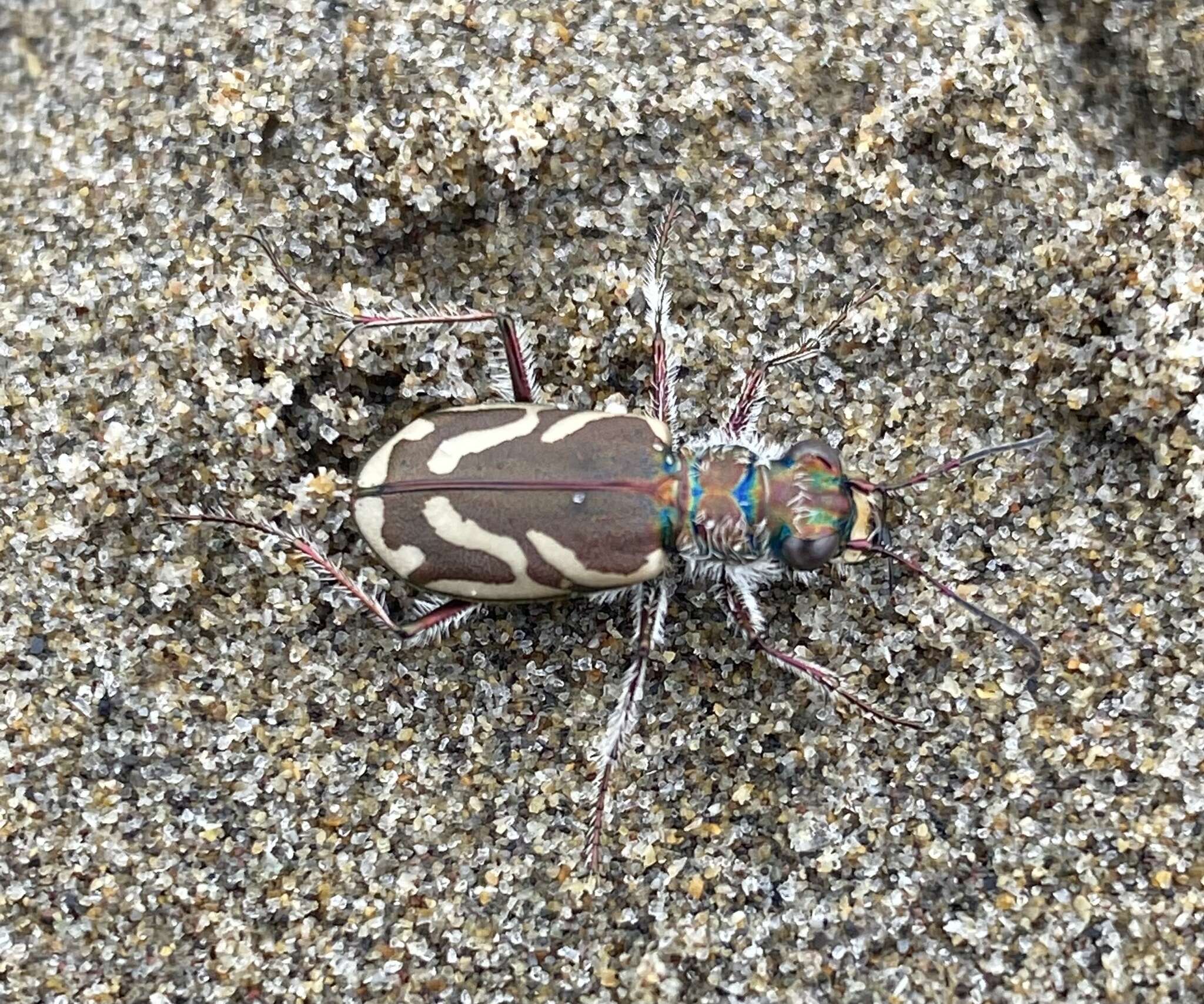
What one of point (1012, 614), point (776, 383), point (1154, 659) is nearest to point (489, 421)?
point (776, 383)

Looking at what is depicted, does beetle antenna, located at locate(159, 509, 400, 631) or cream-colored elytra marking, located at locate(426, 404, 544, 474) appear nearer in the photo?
cream-colored elytra marking, located at locate(426, 404, 544, 474)

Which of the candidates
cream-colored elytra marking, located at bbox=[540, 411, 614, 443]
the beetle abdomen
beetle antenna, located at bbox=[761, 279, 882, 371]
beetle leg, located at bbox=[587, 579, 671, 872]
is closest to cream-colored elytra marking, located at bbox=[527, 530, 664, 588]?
the beetle abdomen

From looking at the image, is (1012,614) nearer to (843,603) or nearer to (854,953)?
(843,603)

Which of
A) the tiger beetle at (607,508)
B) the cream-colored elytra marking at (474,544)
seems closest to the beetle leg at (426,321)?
the tiger beetle at (607,508)

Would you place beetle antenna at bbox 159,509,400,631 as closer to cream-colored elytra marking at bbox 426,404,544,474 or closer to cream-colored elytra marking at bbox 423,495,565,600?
cream-colored elytra marking at bbox 423,495,565,600

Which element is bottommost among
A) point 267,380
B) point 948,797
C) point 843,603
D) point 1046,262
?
point 948,797

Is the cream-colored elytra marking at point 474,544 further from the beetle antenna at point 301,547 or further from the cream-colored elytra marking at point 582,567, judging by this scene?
the beetle antenna at point 301,547
